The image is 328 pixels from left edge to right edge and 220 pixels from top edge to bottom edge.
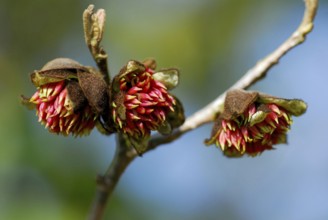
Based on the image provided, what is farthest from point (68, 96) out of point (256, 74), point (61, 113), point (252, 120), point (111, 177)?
point (256, 74)

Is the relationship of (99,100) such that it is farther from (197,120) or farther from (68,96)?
(197,120)

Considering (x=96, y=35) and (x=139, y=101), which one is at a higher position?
(x=96, y=35)

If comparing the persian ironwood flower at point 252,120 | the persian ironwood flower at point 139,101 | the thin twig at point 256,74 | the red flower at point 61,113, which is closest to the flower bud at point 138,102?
the persian ironwood flower at point 139,101

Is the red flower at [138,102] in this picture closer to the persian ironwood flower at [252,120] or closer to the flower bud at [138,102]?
the flower bud at [138,102]

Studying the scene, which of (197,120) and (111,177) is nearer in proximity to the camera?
(111,177)

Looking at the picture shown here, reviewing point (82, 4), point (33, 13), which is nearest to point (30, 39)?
point (33, 13)

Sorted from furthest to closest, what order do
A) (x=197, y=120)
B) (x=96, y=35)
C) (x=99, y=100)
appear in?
(x=197, y=120) < (x=96, y=35) < (x=99, y=100)

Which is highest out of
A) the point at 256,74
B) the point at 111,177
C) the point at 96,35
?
the point at 96,35
